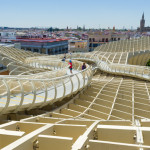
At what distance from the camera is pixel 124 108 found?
595 inches

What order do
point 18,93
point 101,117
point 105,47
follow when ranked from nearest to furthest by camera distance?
point 18,93, point 101,117, point 105,47

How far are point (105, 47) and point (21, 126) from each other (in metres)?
52.7

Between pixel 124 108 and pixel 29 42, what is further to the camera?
pixel 29 42

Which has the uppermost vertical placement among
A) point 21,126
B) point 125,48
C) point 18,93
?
point 125,48

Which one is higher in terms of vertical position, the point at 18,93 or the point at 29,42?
the point at 29,42

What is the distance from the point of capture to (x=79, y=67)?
27734mm

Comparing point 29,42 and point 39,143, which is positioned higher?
point 29,42

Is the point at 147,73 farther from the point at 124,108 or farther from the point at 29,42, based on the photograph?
the point at 29,42

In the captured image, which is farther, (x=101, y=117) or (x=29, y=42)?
(x=29, y=42)

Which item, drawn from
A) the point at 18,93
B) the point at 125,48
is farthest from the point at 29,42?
the point at 18,93

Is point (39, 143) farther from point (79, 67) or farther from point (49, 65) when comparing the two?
point (49, 65)

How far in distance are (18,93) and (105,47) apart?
49.6m

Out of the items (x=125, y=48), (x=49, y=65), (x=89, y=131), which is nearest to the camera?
(x=89, y=131)

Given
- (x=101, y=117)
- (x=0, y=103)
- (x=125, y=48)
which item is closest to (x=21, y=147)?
(x=0, y=103)
